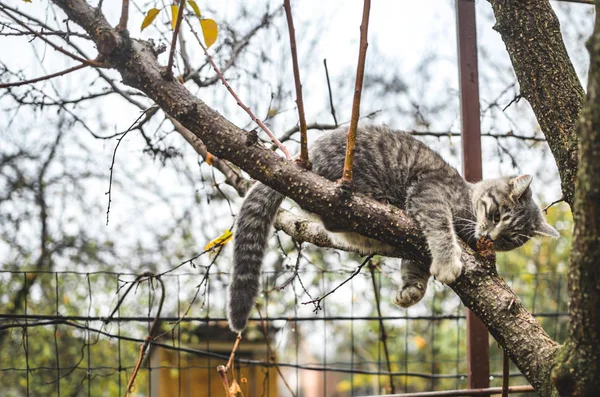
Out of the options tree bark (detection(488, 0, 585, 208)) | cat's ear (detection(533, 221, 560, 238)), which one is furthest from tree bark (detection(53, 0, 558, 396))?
cat's ear (detection(533, 221, 560, 238))

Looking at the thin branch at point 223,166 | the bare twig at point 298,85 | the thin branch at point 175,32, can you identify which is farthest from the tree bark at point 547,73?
the thin branch at point 223,166

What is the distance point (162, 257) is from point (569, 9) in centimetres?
326

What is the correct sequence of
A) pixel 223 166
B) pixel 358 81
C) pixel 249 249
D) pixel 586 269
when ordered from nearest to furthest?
pixel 586 269
pixel 358 81
pixel 249 249
pixel 223 166

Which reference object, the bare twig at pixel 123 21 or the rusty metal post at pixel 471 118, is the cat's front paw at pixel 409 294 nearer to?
the rusty metal post at pixel 471 118

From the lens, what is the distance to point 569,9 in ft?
11.9

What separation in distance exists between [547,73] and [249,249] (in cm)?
93

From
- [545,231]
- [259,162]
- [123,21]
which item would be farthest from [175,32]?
[545,231]

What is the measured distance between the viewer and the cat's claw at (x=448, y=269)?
1352 millimetres

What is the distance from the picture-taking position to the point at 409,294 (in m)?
1.93

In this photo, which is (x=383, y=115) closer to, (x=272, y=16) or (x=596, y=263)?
(x=272, y=16)

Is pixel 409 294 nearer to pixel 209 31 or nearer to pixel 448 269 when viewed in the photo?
pixel 448 269

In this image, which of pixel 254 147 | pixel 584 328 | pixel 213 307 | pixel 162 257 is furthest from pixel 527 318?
pixel 162 257

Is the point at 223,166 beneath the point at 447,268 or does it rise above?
above

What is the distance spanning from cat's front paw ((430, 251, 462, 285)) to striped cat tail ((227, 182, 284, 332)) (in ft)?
1.63
